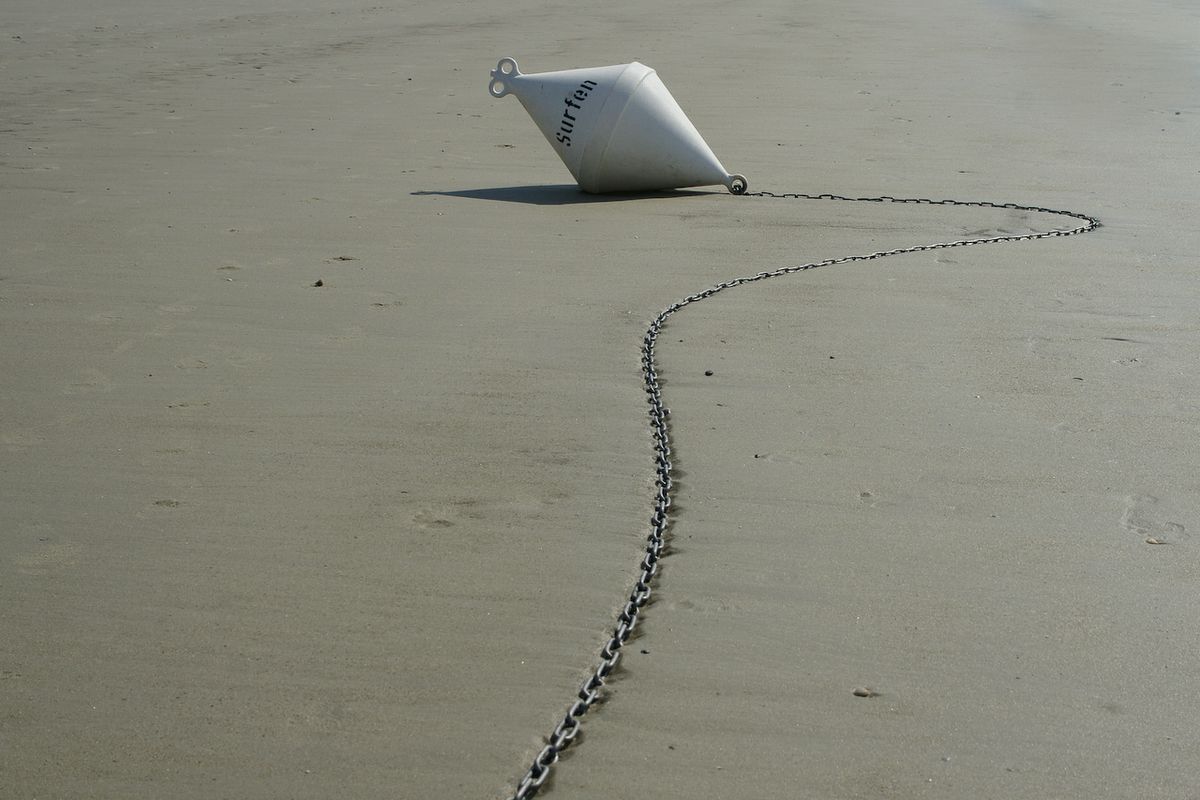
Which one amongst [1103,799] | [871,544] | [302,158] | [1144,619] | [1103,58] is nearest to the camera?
[1103,799]

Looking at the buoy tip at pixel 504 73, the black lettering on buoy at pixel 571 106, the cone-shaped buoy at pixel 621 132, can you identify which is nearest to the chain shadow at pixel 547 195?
the cone-shaped buoy at pixel 621 132

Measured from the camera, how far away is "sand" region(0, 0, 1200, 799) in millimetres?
2775

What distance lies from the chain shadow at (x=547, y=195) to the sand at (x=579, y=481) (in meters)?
0.07

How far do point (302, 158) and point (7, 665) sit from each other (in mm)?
6268

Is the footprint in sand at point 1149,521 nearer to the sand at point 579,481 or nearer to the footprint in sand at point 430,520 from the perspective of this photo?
the sand at point 579,481

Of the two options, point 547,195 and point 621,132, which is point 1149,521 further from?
point 547,195

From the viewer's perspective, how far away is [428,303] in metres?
5.71

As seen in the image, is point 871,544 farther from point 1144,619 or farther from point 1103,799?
point 1103,799

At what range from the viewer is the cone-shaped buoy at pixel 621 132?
7.69 meters

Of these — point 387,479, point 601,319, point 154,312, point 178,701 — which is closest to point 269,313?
point 154,312

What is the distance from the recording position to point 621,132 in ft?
25.3

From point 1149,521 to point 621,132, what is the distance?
4622 mm

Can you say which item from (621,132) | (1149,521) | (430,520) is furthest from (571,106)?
(1149,521)

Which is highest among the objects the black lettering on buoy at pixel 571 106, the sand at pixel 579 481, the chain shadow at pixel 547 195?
the black lettering on buoy at pixel 571 106
